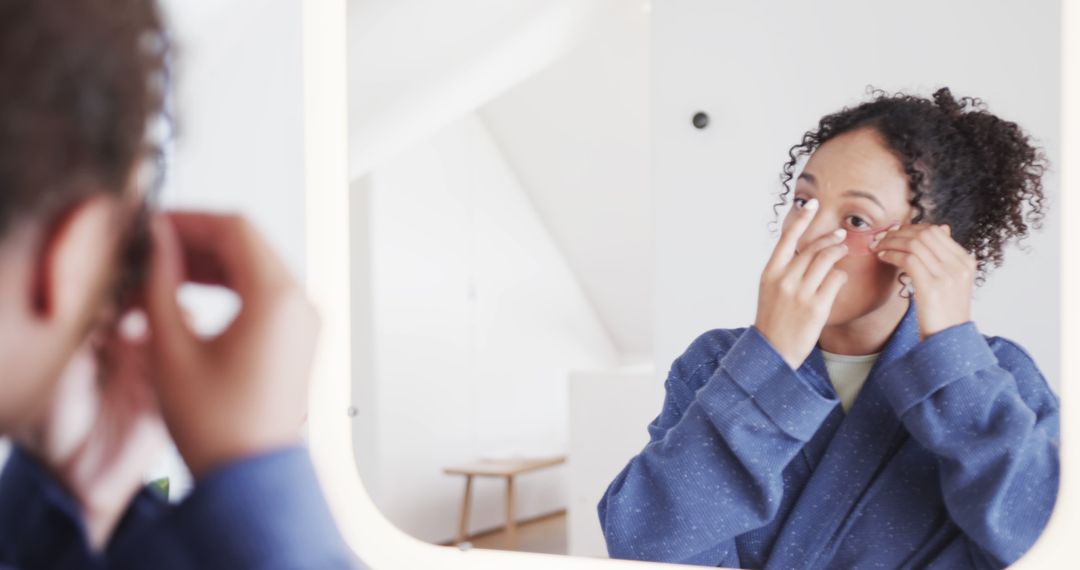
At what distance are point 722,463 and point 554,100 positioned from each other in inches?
16.4

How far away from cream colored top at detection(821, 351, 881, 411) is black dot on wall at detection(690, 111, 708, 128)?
0.57 feet

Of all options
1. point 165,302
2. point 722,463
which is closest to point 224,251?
point 165,302

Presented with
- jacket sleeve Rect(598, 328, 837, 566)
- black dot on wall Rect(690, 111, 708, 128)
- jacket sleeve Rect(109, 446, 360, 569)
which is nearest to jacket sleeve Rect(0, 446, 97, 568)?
jacket sleeve Rect(109, 446, 360, 569)

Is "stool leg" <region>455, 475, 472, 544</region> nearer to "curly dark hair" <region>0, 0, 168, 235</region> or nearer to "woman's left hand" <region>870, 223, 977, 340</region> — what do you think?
"woman's left hand" <region>870, 223, 977, 340</region>

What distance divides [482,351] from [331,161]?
0.94 m

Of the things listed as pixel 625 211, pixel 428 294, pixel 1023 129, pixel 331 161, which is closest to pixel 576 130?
pixel 625 211

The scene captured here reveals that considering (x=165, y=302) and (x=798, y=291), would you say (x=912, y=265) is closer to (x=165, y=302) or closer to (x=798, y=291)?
(x=798, y=291)

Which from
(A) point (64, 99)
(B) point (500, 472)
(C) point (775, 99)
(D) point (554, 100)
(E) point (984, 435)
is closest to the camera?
(A) point (64, 99)

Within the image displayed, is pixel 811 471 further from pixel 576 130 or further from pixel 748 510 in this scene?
pixel 576 130

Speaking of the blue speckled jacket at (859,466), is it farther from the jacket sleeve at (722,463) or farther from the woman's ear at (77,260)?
the woman's ear at (77,260)

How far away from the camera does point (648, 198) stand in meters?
0.68

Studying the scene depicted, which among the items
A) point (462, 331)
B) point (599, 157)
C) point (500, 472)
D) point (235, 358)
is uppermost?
point (599, 157)

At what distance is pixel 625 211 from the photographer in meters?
0.82

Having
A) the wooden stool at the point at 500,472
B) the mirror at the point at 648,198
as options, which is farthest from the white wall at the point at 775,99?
the wooden stool at the point at 500,472
